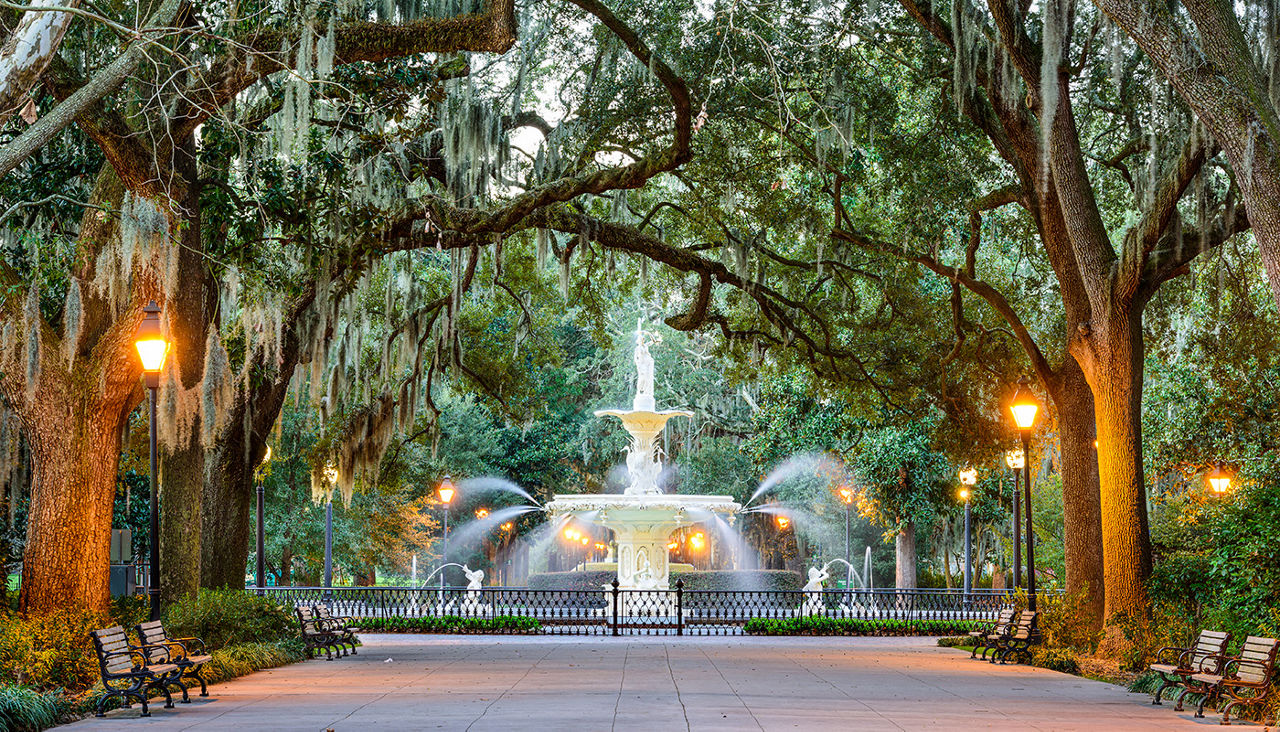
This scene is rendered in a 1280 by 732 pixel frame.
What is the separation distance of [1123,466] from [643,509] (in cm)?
1423

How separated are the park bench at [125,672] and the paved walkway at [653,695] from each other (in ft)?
0.62

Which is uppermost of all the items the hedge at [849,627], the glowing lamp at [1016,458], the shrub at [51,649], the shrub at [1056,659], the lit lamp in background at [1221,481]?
the glowing lamp at [1016,458]

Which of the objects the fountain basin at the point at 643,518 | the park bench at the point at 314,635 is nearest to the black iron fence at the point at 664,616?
the fountain basin at the point at 643,518

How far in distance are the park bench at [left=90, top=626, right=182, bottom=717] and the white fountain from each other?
16.2 meters

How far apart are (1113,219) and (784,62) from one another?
9.14 meters

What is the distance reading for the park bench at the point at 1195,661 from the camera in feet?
37.6

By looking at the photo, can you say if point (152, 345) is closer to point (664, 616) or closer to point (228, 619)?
point (228, 619)

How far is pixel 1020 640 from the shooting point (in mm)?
17047

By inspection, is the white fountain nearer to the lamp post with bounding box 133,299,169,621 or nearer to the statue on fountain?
the statue on fountain

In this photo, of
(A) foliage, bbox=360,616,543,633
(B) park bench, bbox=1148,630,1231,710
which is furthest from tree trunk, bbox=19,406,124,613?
(A) foliage, bbox=360,616,543,633

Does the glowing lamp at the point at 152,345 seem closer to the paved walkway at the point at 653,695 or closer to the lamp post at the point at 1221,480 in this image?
the paved walkway at the point at 653,695

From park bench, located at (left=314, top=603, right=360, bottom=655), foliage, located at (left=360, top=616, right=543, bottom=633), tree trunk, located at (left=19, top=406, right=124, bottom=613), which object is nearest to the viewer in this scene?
tree trunk, located at (left=19, top=406, right=124, bottom=613)

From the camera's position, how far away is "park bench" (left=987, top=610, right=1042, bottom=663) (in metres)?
17.1

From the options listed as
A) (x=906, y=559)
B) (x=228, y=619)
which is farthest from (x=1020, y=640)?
(x=906, y=559)
